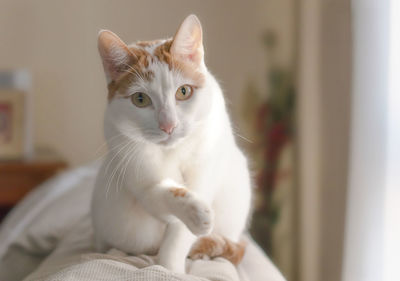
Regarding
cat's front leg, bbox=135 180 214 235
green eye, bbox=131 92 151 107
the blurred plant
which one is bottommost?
the blurred plant

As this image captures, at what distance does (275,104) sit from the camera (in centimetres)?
251

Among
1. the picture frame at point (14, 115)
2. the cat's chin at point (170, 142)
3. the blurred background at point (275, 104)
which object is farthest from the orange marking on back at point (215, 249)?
the picture frame at point (14, 115)

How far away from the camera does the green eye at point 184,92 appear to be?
2.68 feet

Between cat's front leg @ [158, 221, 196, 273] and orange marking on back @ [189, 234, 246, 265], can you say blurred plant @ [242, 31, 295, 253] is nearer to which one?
orange marking on back @ [189, 234, 246, 265]

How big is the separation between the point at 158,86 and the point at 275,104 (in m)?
1.78

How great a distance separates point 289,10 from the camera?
8.31 feet

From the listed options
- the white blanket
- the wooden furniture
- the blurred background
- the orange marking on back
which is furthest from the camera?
the wooden furniture

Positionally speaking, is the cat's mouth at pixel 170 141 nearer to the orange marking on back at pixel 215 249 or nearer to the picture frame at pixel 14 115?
the orange marking on back at pixel 215 249

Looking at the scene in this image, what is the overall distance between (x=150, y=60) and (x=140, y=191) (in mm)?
238

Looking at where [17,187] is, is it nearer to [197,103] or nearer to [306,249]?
[306,249]

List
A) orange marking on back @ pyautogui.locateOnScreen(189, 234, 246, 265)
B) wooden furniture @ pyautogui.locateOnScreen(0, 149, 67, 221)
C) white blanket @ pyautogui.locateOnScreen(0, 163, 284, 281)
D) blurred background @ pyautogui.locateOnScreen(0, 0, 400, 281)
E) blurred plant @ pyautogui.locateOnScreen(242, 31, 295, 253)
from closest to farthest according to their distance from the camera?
white blanket @ pyautogui.locateOnScreen(0, 163, 284, 281), orange marking on back @ pyautogui.locateOnScreen(189, 234, 246, 265), blurred background @ pyautogui.locateOnScreen(0, 0, 400, 281), wooden furniture @ pyautogui.locateOnScreen(0, 149, 67, 221), blurred plant @ pyautogui.locateOnScreen(242, 31, 295, 253)

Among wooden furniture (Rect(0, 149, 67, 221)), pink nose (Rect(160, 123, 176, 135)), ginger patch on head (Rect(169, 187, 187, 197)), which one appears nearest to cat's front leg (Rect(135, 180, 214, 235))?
ginger patch on head (Rect(169, 187, 187, 197))

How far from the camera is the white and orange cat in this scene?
80cm

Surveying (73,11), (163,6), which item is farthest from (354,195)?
(73,11)
